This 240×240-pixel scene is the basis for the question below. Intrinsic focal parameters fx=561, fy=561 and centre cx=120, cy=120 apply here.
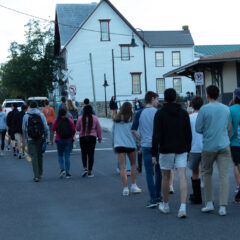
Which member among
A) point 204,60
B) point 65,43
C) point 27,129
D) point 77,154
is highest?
point 65,43

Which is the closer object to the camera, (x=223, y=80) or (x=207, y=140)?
(x=207, y=140)

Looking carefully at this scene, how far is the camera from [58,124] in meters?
12.9

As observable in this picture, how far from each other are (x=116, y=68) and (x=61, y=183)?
1909 inches

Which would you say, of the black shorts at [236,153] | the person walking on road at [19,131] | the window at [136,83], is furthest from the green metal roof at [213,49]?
the black shorts at [236,153]

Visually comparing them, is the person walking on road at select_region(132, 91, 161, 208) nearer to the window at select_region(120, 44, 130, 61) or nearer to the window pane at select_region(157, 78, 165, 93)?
the window at select_region(120, 44, 130, 61)

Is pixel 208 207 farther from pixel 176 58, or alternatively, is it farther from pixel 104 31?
pixel 176 58

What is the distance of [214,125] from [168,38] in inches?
2236

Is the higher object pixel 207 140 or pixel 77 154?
pixel 207 140

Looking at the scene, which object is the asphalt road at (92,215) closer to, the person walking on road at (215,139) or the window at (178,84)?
the person walking on road at (215,139)

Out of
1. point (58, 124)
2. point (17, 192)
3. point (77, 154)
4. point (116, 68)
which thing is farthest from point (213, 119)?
point (116, 68)

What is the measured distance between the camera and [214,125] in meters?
7.76

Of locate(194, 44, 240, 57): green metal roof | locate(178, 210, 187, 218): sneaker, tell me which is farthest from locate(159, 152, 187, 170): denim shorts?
locate(194, 44, 240, 57): green metal roof

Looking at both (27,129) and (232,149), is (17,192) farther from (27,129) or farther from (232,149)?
(232,149)

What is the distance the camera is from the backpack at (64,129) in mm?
12758
